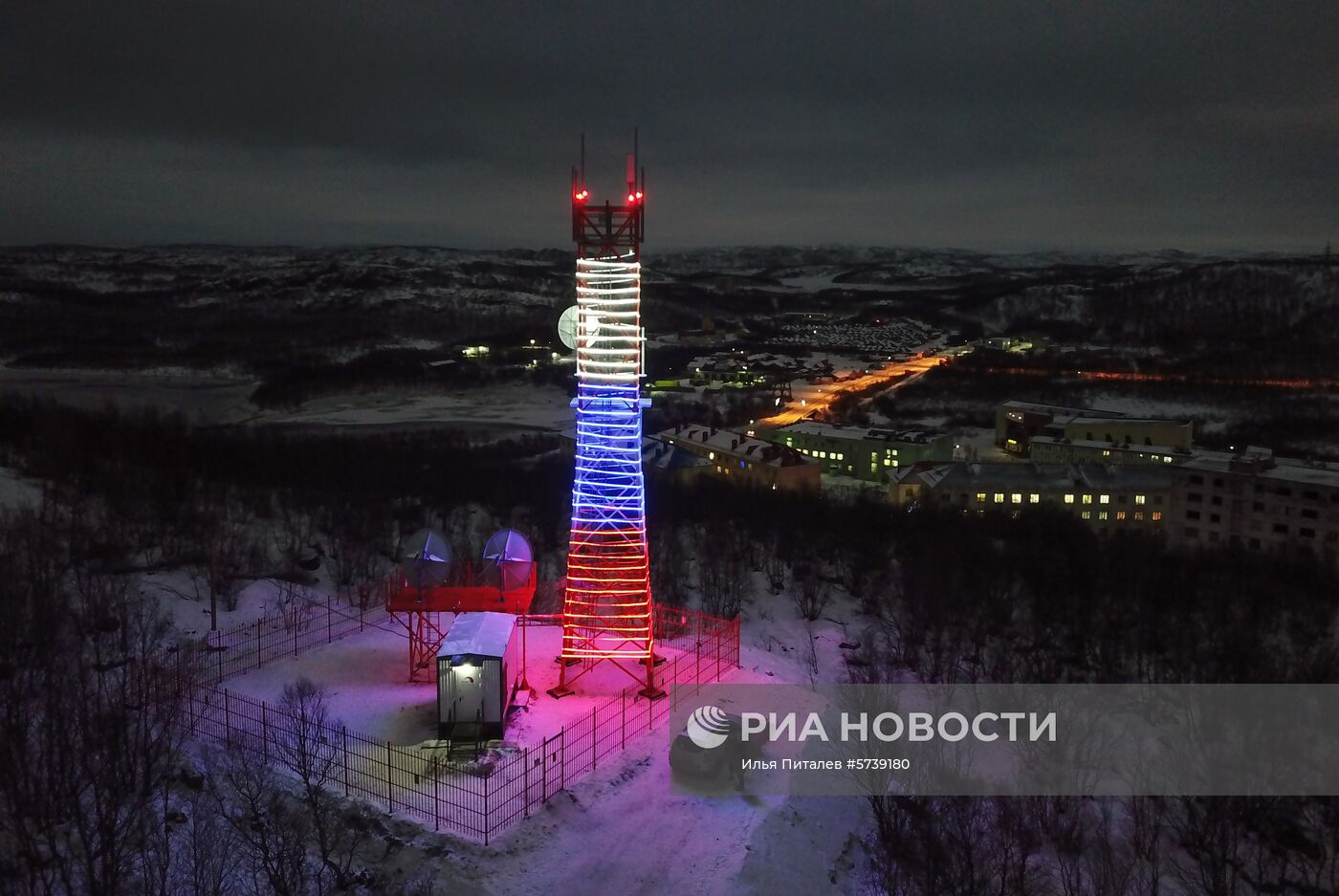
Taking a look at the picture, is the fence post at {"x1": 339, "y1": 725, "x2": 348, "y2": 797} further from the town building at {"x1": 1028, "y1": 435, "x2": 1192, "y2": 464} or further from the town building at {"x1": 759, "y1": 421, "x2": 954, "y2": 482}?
the town building at {"x1": 1028, "y1": 435, "x2": 1192, "y2": 464}

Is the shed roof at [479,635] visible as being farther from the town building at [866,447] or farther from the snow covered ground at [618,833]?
the town building at [866,447]

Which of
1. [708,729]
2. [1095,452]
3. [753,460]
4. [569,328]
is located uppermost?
[569,328]

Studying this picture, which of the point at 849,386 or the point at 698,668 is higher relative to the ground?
the point at 698,668

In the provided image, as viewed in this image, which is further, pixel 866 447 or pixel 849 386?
pixel 849 386

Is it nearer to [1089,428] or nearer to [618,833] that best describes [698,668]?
[618,833]

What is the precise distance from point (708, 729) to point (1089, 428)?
1882 inches

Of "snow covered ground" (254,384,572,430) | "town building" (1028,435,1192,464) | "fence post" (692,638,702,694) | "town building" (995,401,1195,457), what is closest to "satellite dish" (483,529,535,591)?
"fence post" (692,638,702,694)

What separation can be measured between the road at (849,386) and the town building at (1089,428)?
44.5ft

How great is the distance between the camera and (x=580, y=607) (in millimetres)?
16641

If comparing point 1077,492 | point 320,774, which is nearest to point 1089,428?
point 1077,492

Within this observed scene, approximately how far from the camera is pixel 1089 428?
55.4 metres

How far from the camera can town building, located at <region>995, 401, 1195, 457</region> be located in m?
53.6

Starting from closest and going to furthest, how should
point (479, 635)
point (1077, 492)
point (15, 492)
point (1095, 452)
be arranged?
point (479, 635), point (15, 492), point (1077, 492), point (1095, 452)

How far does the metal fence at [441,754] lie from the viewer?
1267cm
